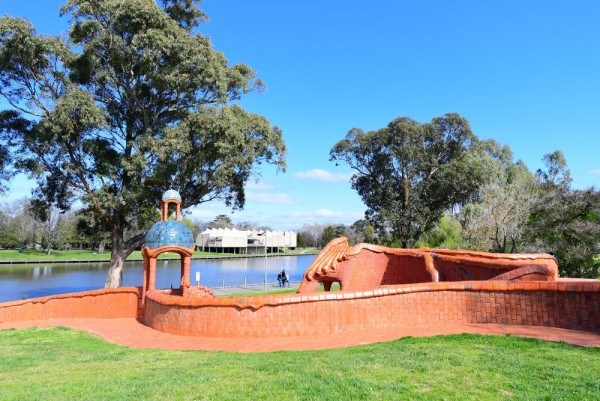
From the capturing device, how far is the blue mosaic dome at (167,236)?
1122 cm

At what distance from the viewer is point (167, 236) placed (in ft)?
36.8

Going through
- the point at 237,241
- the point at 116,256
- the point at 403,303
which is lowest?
the point at 403,303

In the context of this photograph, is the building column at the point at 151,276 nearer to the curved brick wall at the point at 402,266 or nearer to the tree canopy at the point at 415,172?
the curved brick wall at the point at 402,266

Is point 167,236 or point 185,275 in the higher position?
point 167,236

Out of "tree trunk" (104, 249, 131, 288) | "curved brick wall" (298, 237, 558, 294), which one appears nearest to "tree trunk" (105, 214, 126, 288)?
"tree trunk" (104, 249, 131, 288)

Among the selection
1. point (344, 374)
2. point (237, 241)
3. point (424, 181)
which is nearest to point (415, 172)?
point (424, 181)

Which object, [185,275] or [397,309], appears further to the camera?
[185,275]

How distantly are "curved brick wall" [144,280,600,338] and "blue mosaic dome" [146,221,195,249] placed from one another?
134 inches

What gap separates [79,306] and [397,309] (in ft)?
32.3

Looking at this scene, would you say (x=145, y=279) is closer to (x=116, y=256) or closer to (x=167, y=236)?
(x=167, y=236)

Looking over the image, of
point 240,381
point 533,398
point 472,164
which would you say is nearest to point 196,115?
point 240,381

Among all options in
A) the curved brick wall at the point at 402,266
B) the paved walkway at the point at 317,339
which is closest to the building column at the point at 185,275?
the paved walkway at the point at 317,339

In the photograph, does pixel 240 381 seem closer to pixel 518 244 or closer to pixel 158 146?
pixel 158 146

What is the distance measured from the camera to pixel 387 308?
7.36m
